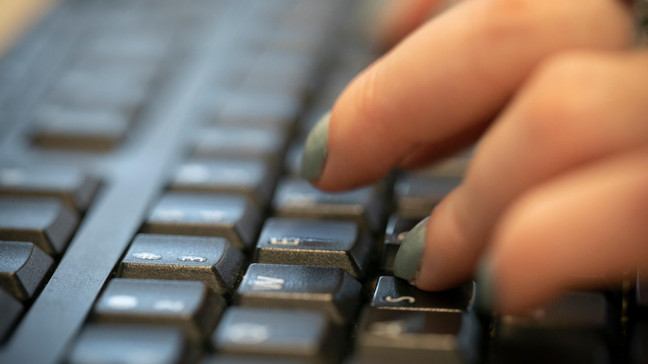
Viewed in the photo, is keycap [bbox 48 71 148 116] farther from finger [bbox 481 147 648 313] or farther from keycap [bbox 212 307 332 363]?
finger [bbox 481 147 648 313]

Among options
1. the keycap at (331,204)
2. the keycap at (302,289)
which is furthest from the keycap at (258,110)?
the keycap at (302,289)

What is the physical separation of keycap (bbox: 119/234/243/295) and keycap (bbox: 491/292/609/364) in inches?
7.1

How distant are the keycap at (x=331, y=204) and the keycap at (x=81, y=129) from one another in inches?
6.9

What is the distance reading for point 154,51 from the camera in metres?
0.80

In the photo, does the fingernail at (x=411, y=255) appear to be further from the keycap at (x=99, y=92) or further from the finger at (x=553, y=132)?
the keycap at (x=99, y=92)

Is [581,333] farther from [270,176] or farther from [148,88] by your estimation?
[148,88]

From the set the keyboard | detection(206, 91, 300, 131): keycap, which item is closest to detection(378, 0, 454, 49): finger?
the keyboard

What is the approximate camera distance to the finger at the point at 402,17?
85 cm

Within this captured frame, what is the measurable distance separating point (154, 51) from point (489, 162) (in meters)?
0.49

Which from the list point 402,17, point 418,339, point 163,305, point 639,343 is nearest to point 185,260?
point 163,305

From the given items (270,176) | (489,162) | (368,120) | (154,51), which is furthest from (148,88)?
(489,162)

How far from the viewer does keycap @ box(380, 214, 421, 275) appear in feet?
1.69

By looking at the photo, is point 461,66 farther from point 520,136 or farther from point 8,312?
point 8,312

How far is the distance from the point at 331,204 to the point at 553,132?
0.23m
